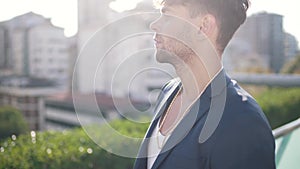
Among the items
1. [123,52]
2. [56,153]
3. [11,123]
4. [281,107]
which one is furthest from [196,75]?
[11,123]

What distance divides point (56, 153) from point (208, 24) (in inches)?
70.9

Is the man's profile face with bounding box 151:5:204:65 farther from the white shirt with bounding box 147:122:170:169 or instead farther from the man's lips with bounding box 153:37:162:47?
the white shirt with bounding box 147:122:170:169

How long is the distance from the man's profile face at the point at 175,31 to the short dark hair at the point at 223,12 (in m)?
0.02

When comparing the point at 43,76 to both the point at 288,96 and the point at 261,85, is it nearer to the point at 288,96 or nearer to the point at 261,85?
the point at 261,85

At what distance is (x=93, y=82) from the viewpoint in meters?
1.67

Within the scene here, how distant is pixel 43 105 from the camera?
28578 mm

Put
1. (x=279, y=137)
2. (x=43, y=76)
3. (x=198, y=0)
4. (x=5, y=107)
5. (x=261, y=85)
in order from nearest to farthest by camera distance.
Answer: (x=198, y=0)
(x=279, y=137)
(x=261, y=85)
(x=5, y=107)
(x=43, y=76)

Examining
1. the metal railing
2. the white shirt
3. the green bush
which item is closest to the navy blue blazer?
the white shirt

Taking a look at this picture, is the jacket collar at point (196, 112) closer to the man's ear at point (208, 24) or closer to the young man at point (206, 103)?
the young man at point (206, 103)

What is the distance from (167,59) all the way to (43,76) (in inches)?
988

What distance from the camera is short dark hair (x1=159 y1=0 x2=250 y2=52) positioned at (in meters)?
1.18

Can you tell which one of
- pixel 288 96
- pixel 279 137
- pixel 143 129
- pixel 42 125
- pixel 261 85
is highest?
pixel 279 137

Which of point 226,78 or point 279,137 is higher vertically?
point 226,78

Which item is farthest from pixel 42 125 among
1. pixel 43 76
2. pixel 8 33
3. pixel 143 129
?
pixel 143 129
